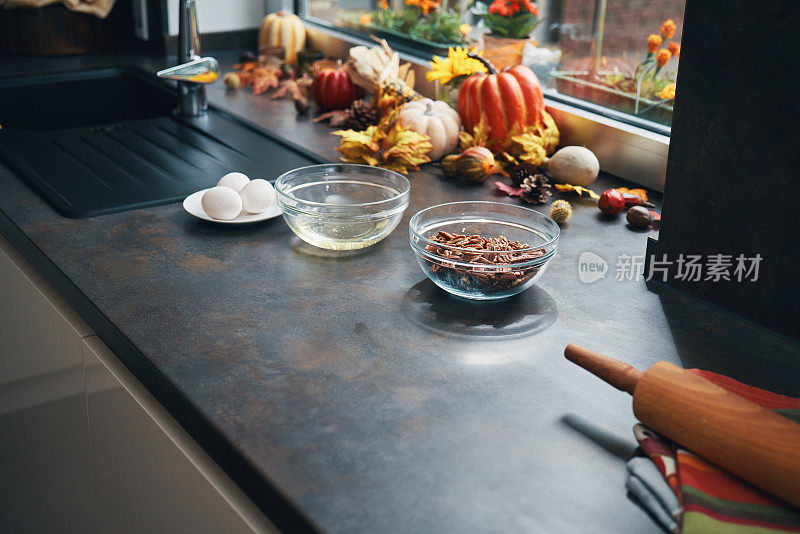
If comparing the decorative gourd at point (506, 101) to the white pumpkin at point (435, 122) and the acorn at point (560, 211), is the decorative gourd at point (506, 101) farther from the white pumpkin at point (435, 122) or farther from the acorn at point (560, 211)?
A: the acorn at point (560, 211)

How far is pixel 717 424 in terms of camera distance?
2.32ft

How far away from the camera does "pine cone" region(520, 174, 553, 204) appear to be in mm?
1377

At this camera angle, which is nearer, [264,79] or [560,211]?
[560,211]

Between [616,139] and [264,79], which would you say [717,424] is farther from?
[264,79]

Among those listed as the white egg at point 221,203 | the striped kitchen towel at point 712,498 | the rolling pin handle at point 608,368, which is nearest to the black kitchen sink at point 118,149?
the white egg at point 221,203

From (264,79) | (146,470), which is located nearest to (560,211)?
(146,470)

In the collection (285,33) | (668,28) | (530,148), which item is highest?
(668,28)

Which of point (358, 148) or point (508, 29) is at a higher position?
point (508, 29)

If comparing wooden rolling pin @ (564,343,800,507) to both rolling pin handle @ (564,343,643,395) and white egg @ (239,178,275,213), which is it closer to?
rolling pin handle @ (564,343,643,395)

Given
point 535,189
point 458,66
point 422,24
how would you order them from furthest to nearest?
point 422,24 < point 458,66 < point 535,189

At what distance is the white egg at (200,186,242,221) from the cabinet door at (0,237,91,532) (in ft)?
0.84

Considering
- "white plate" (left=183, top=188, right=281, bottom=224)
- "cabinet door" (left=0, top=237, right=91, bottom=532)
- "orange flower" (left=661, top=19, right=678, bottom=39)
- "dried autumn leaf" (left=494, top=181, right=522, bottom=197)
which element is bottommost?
"cabinet door" (left=0, top=237, right=91, bottom=532)

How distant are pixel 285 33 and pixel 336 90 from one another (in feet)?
1.62

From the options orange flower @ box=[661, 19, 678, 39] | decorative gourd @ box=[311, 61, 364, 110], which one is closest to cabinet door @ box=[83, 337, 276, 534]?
decorative gourd @ box=[311, 61, 364, 110]
